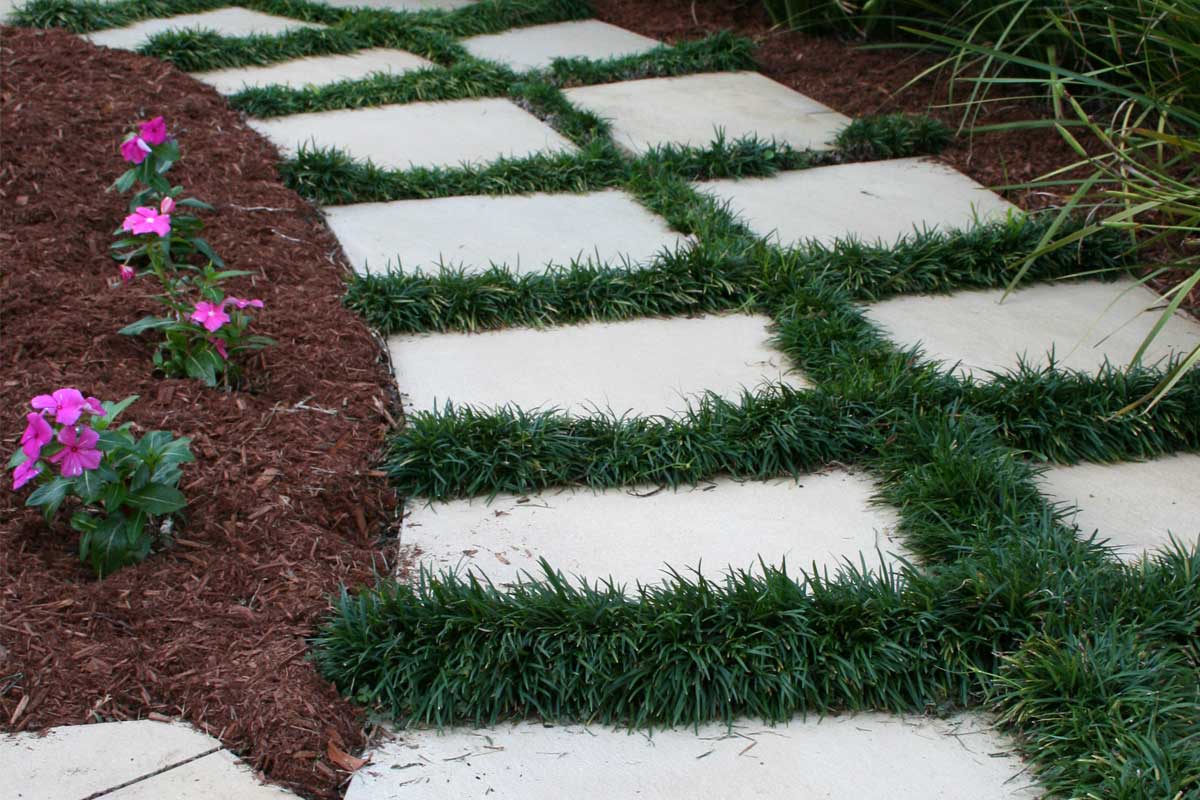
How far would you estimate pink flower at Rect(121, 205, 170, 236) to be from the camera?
132 inches

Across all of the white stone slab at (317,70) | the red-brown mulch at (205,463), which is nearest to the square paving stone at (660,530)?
the red-brown mulch at (205,463)

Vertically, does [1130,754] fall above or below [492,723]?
above

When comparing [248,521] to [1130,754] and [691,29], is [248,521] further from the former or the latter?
[691,29]

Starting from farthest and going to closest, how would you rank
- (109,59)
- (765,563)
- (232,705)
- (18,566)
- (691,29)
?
1. (691,29)
2. (109,59)
3. (765,563)
4. (18,566)
5. (232,705)

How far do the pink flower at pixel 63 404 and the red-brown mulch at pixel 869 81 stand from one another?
246 cm

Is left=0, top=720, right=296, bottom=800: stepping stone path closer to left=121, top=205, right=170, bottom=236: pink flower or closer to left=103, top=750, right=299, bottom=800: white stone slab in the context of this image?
left=103, top=750, right=299, bottom=800: white stone slab

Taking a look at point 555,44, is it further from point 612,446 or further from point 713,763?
point 713,763

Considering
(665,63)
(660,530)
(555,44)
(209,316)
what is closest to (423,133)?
(665,63)

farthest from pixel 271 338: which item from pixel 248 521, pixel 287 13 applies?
pixel 287 13

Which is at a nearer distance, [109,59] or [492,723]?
[492,723]

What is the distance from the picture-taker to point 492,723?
2176 millimetres

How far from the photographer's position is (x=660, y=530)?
8.72ft

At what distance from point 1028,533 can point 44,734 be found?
1838 mm

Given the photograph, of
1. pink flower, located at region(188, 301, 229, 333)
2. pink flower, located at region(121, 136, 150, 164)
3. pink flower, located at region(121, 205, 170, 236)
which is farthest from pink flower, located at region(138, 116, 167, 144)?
pink flower, located at region(188, 301, 229, 333)
